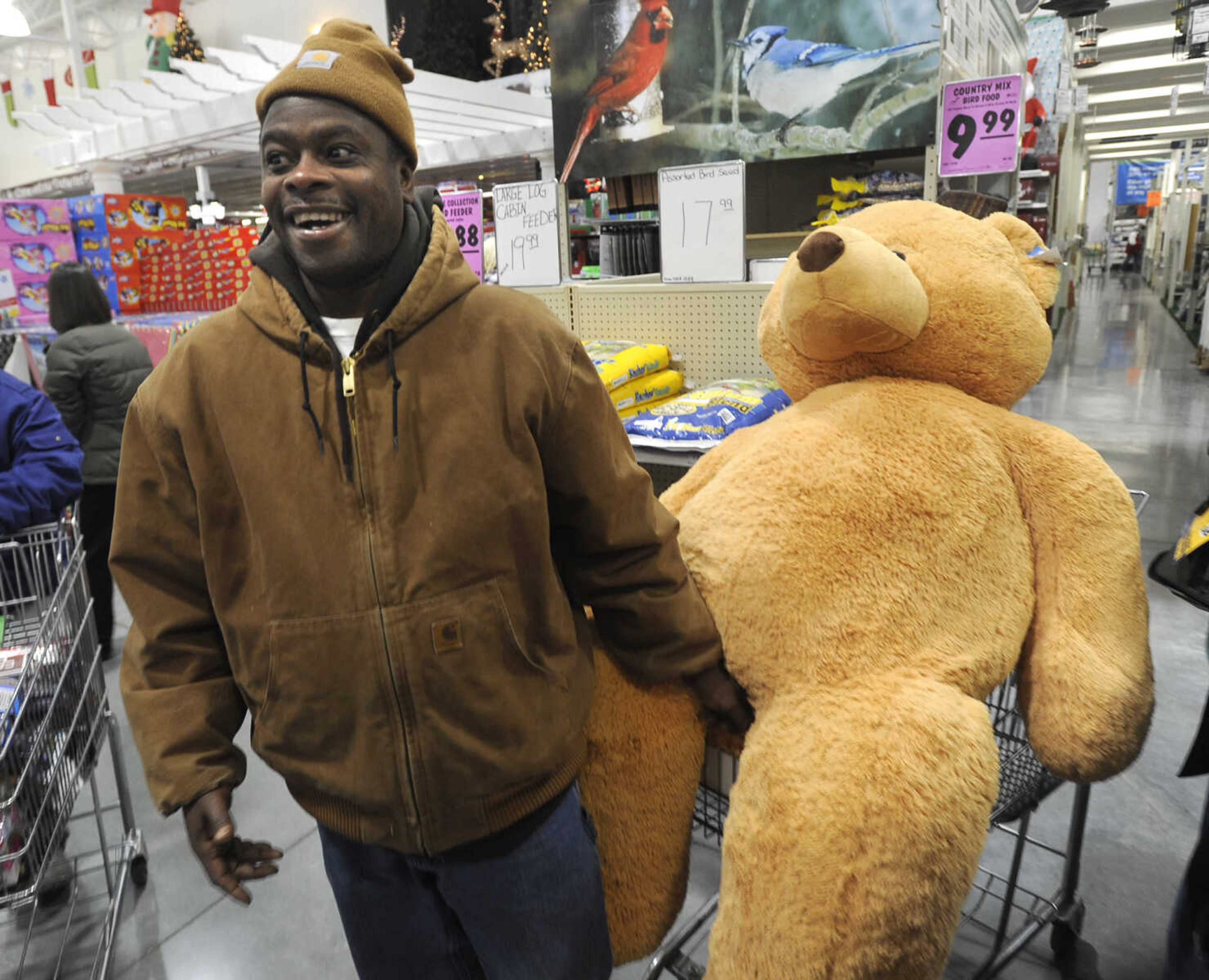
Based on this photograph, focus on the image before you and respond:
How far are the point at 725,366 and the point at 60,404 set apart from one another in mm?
2936

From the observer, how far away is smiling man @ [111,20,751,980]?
1008 millimetres

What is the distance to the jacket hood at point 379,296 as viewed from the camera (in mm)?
1015

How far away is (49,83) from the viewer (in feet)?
51.6

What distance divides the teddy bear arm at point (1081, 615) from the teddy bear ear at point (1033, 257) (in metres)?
0.26

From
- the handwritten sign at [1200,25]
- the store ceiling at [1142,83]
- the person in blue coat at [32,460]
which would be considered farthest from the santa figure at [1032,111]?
the person in blue coat at [32,460]

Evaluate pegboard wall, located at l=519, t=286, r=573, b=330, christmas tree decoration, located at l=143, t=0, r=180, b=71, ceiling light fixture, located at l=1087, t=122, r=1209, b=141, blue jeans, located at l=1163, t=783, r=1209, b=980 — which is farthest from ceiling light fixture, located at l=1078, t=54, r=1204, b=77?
blue jeans, located at l=1163, t=783, r=1209, b=980

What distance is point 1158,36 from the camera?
13328 millimetres

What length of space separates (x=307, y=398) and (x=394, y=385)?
4.2 inches

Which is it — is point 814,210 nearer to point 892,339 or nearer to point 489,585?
point 892,339

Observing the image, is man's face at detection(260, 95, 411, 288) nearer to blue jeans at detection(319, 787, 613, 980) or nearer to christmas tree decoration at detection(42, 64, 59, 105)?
blue jeans at detection(319, 787, 613, 980)

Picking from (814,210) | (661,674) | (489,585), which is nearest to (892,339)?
(661,674)

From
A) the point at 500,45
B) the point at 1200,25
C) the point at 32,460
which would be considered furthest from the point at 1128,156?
the point at 32,460

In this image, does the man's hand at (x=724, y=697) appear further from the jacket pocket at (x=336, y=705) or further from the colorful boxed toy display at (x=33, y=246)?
the colorful boxed toy display at (x=33, y=246)

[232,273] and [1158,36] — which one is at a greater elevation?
[1158,36]
